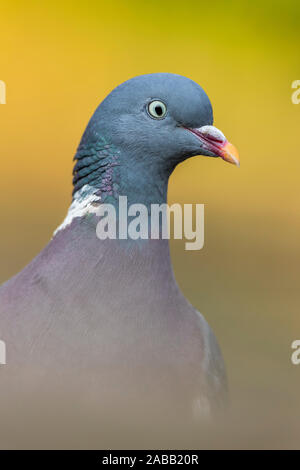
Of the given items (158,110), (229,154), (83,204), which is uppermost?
(158,110)

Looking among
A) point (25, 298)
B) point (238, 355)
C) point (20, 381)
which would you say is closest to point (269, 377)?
point (238, 355)

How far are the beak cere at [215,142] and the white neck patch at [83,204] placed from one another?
0.45m

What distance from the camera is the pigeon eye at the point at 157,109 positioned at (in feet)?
9.90

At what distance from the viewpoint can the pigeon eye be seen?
9.90 ft

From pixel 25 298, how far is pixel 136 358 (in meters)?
0.46

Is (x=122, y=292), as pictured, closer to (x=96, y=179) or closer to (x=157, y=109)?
(x=96, y=179)

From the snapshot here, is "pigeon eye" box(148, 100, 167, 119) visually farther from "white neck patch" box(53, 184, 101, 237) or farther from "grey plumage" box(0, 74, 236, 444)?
"white neck patch" box(53, 184, 101, 237)

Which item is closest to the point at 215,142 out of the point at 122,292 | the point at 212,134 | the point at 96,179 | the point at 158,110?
the point at 212,134

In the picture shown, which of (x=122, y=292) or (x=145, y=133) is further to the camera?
(x=145, y=133)

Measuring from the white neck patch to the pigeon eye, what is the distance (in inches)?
14.4

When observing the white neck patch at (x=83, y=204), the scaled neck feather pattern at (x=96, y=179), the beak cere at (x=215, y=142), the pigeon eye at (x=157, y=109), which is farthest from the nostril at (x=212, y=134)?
the white neck patch at (x=83, y=204)

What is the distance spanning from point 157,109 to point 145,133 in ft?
0.34

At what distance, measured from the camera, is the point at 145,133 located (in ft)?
9.93

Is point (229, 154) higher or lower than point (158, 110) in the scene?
lower
